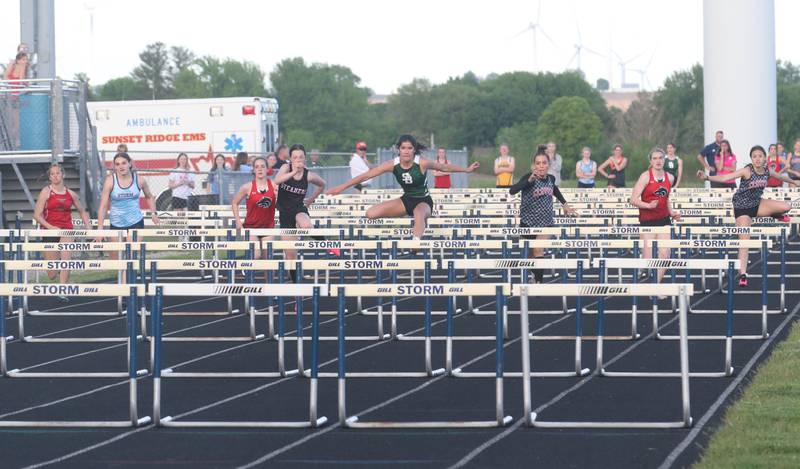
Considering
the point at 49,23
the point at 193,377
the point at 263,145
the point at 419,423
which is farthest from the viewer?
the point at 263,145

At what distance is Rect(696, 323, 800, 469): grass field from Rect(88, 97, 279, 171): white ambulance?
94.3ft

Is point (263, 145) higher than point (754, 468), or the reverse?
point (263, 145)

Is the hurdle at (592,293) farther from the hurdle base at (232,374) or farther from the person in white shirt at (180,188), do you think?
the person in white shirt at (180,188)

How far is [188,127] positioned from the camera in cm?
4097

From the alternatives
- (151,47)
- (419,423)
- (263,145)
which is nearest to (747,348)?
(419,423)

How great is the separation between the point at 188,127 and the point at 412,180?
25.5 m

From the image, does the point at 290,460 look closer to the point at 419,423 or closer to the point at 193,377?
the point at 419,423

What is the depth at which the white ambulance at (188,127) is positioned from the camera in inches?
1564

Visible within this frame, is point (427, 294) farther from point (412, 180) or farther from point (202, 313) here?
point (202, 313)

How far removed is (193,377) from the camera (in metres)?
11.9

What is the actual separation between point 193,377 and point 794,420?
499 centimetres

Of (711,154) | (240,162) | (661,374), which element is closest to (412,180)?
(661,374)

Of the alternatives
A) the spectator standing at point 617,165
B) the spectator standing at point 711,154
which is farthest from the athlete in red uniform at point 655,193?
the spectator standing at point 617,165

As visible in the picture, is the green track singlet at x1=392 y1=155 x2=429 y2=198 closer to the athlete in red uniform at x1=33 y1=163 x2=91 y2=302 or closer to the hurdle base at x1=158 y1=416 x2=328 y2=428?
the athlete in red uniform at x1=33 y1=163 x2=91 y2=302
